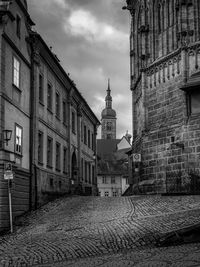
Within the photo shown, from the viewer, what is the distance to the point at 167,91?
2867 centimetres

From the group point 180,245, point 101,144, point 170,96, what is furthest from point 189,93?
point 101,144

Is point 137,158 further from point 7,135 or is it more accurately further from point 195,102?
point 7,135

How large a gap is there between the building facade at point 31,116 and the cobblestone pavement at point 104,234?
154 centimetres

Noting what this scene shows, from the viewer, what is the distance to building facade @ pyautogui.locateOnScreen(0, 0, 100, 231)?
66.2ft

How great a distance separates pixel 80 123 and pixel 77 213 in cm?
1823

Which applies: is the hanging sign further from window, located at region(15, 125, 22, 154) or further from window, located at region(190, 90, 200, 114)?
window, located at region(15, 125, 22, 154)

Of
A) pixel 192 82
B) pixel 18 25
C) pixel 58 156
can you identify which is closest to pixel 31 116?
pixel 18 25

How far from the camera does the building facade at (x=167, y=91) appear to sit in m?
26.8

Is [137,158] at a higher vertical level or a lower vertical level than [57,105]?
lower

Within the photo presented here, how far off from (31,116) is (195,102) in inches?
345

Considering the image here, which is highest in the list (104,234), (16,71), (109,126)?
(109,126)

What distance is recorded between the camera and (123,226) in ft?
53.6

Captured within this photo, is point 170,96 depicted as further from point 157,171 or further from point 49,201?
point 49,201

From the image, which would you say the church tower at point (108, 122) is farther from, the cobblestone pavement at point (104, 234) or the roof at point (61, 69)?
the cobblestone pavement at point (104, 234)
